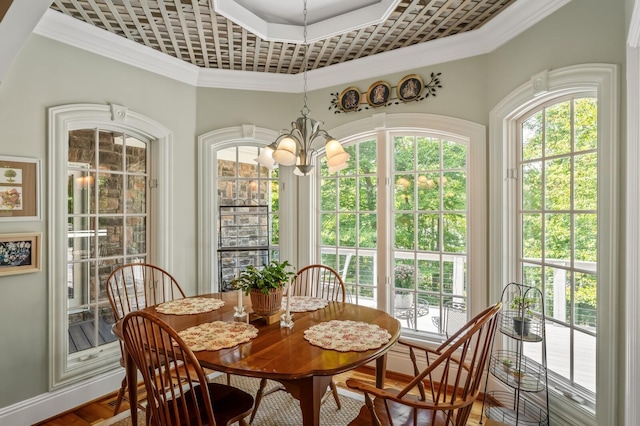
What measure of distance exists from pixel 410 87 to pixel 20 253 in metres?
3.18

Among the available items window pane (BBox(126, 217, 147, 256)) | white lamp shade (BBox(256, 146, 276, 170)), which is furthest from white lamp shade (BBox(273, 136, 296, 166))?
window pane (BBox(126, 217, 147, 256))

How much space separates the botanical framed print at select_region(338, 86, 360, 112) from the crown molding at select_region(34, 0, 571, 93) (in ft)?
0.36

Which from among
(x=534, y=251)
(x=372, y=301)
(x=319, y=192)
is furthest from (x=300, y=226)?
(x=534, y=251)

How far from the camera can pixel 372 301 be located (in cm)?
342

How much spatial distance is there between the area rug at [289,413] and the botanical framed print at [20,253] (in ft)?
3.86

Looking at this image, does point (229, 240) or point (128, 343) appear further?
point (229, 240)

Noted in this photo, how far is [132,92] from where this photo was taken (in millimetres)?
3035

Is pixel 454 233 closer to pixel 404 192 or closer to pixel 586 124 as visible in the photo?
pixel 404 192

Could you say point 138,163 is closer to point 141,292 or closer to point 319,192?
point 141,292

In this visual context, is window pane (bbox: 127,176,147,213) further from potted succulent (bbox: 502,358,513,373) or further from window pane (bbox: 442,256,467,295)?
potted succulent (bbox: 502,358,513,373)

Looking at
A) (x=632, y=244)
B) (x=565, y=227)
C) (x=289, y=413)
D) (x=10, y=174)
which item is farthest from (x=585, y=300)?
(x=10, y=174)

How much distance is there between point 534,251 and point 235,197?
2.69 meters

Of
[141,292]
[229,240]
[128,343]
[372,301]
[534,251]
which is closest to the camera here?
[128,343]

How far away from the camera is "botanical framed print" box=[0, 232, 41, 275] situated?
2.32 metres
